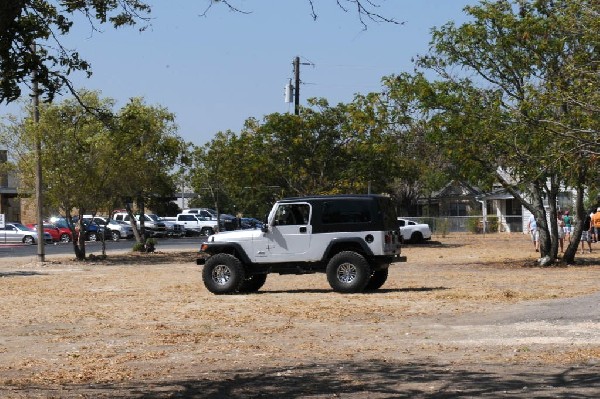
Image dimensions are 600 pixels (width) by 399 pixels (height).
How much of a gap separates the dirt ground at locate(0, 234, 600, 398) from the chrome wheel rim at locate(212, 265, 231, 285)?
15.8 inches

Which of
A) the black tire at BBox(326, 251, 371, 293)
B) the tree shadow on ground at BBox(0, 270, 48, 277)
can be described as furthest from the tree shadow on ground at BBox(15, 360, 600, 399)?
the tree shadow on ground at BBox(0, 270, 48, 277)

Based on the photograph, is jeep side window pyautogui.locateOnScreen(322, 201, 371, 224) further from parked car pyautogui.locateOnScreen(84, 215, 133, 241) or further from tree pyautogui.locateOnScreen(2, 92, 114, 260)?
parked car pyautogui.locateOnScreen(84, 215, 133, 241)

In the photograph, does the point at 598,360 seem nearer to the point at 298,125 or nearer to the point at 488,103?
the point at 488,103

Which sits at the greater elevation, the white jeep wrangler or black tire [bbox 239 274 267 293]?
the white jeep wrangler

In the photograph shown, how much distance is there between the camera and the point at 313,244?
22.9m

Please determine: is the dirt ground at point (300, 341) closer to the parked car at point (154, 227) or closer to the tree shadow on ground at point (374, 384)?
the tree shadow on ground at point (374, 384)

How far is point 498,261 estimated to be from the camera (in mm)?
36281

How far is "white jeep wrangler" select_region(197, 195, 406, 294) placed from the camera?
22516 mm

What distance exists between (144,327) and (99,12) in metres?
7.03

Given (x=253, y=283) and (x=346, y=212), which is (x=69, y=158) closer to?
(x=253, y=283)

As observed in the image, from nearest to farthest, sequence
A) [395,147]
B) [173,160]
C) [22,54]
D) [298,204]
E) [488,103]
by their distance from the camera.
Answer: [22,54]
[298,204]
[488,103]
[395,147]
[173,160]

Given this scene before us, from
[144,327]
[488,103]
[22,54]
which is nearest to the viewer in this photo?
→ [22,54]

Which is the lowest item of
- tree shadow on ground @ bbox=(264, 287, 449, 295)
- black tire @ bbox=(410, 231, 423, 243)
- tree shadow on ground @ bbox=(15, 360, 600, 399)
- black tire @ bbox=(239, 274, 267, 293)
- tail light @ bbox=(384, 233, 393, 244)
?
tree shadow on ground @ bbox=(15, 360, 600, 399)

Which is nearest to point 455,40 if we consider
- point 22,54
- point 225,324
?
point 225,324
